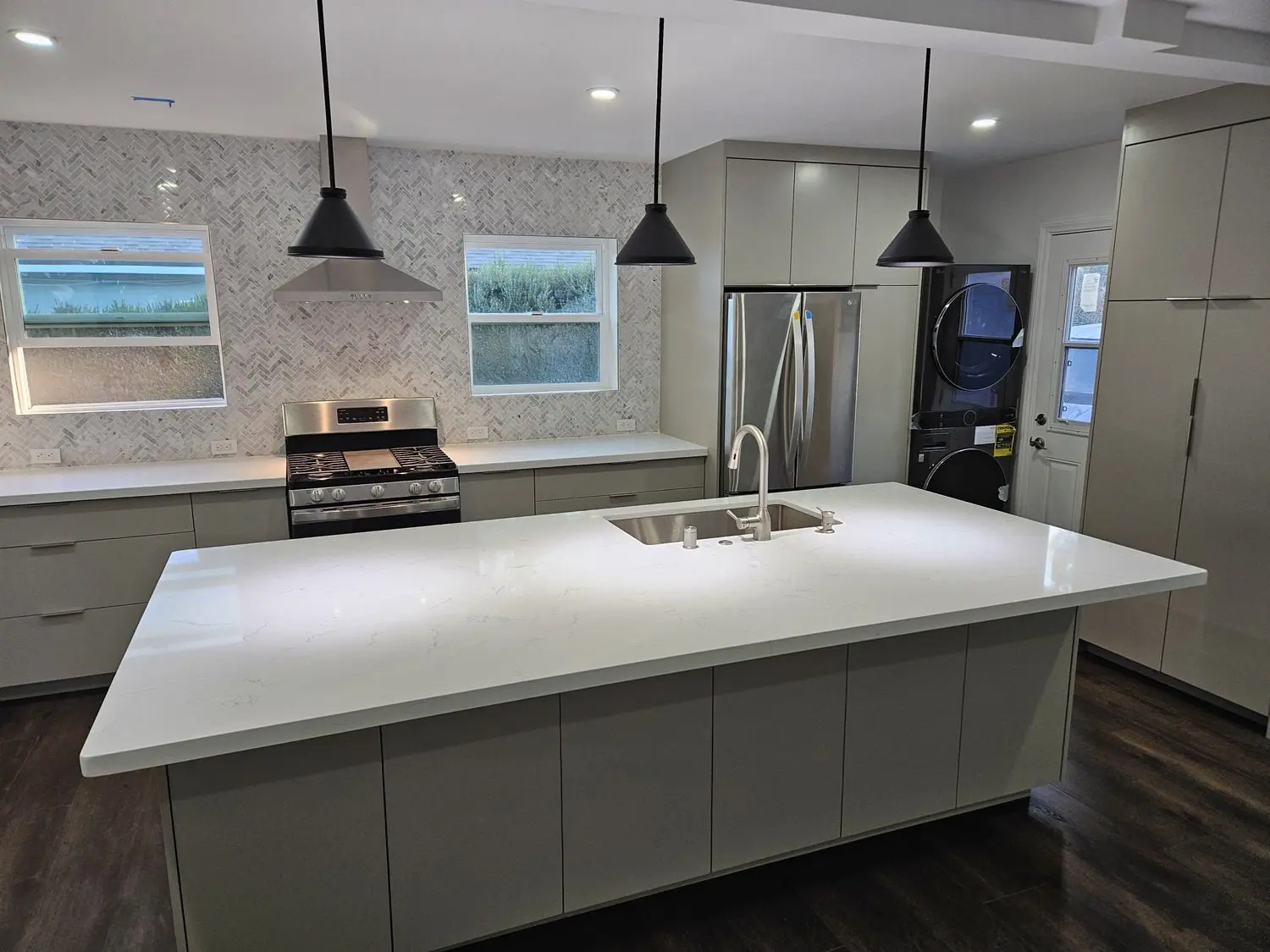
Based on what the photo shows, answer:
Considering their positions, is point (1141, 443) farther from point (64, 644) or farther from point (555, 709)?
point (64, 644)

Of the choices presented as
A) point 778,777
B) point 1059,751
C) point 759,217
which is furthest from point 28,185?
point 1059,751

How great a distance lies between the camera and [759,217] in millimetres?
4094

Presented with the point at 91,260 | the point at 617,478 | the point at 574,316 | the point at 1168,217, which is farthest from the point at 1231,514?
the point at 91,260

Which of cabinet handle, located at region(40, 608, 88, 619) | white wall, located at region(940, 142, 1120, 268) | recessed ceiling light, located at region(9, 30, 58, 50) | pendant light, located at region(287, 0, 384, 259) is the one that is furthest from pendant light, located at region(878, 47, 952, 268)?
cabinet handle, located at region(40, 608, 88, 619)

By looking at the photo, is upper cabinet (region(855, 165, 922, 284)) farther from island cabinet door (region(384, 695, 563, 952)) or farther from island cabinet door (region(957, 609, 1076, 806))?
island cabinet door (region(384, 695, 563, 952))

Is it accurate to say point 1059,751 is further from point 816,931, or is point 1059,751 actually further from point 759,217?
point 759,217

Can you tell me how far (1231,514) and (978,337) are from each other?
66.6 inches

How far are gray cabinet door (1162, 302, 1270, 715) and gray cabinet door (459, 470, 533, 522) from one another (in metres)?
2.87

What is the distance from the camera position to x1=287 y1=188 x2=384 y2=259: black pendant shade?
1943mm

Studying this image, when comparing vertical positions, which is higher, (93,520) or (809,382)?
(809,382)

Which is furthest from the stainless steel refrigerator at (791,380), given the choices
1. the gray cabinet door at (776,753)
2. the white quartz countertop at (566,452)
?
the gray cabinet door at (776,753)

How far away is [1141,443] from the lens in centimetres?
346

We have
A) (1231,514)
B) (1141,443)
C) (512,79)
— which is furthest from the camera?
(1141,443)

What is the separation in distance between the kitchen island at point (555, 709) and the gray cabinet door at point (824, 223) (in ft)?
6.61
